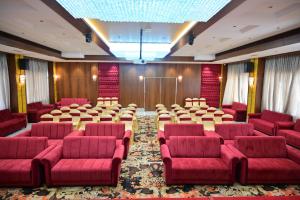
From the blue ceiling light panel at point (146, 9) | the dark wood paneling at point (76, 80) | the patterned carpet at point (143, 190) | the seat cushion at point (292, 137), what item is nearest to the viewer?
the blue ceiling light panel at point (146, 9)

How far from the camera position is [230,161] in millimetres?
4258

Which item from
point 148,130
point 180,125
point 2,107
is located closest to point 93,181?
point 180,125

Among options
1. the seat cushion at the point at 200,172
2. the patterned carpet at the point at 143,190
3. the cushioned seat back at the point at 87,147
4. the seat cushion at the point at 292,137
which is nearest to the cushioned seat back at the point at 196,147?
the seat cushion at the point at 200,172

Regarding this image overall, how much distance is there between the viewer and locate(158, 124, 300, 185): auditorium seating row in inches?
167

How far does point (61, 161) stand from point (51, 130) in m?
1.83

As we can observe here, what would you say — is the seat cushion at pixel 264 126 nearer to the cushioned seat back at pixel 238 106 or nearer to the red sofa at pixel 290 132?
the red sofa at pixel 290 132

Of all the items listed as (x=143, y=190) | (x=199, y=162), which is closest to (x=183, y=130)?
(x=199, y=162)

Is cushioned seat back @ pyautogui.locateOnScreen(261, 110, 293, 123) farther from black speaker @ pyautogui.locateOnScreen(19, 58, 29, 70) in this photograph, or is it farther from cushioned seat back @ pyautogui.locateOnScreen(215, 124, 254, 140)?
black speaker @ pyautogui.locateOnScreen(19, 58, 29, 70)

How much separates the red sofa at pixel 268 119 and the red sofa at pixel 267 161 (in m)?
3.36

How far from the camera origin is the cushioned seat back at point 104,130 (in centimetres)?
588

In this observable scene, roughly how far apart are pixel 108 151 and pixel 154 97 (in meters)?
10.0

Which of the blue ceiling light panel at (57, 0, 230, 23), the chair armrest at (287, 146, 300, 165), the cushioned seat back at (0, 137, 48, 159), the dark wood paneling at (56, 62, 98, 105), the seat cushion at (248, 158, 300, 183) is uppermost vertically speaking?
the blue ceiling light panel at (57, 0, 230, 23)

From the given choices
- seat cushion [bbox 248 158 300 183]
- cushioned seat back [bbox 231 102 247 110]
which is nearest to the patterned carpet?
seat cushion [bbox 248 158 300 183]

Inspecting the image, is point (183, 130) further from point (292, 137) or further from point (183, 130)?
point (292, 137)
